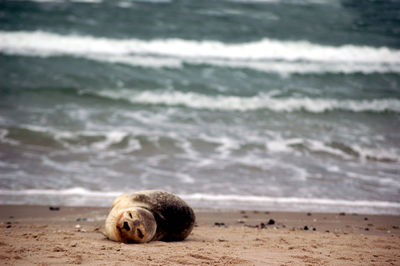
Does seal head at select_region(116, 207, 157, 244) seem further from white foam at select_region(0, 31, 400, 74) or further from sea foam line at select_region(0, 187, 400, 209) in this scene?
white foam at select_region(0, 31, 400, 74)

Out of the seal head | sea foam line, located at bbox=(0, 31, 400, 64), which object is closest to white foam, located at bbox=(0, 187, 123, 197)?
the seal head

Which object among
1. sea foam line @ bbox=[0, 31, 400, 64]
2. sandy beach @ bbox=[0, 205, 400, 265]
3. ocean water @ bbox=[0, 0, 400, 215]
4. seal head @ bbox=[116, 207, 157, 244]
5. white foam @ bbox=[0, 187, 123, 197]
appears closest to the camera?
sandy beach @ bbox=[0, 205, 400, 265]

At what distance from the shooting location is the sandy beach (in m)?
3.67

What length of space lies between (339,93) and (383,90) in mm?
1577

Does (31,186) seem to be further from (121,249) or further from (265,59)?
(265,59)

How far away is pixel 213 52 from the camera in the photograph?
1634 centimetres

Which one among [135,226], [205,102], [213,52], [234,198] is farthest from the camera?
[213,52]

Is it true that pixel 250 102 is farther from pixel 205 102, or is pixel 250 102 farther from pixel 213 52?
pixel 213 52

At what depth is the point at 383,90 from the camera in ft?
45.7

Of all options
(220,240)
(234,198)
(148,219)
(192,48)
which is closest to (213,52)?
(192,48)

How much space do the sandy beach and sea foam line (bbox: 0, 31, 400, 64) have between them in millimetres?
10594

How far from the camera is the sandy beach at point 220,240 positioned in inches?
144

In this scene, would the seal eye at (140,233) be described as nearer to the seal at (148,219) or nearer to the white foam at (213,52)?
the seal at (148,219)

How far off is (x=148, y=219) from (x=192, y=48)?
42.0 ft
